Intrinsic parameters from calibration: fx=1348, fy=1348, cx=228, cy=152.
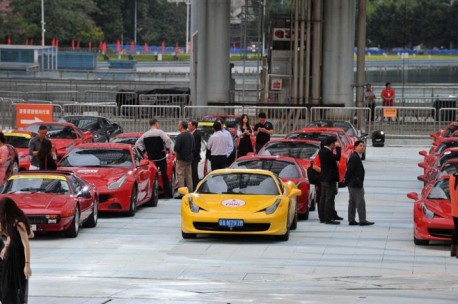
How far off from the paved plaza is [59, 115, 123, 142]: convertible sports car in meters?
14.1

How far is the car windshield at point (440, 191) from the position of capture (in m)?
21.5

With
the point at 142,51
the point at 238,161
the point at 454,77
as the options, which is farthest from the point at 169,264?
the point at 142,51

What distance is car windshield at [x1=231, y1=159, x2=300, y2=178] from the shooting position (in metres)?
25.1

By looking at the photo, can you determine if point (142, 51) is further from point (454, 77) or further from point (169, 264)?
point (169, 264)

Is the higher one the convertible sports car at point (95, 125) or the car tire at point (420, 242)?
the convertible sports car at point (95, 125)

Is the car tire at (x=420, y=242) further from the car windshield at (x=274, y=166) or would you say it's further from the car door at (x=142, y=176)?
the car door at (x=142, y=176)

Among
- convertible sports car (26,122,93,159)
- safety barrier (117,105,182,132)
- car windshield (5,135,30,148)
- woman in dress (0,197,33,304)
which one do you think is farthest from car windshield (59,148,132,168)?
safety barrier (117,105,182,132)

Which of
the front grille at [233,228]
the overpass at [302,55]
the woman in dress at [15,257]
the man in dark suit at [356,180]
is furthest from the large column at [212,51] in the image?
the woman in dress at [15,257]

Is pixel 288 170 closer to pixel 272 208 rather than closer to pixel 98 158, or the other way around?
pixel 98 158

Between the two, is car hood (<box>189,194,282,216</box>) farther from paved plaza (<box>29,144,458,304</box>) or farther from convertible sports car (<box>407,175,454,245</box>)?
convertible sports car (<box>407,175,454,245</box>)

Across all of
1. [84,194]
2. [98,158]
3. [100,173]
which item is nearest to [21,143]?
[98,158]

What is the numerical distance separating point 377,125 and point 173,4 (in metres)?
92.1

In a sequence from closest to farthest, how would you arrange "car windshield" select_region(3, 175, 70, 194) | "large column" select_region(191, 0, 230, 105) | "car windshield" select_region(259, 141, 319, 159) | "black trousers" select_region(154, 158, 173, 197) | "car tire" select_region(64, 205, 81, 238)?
"car tire" select_region(64, 205, 81, 238) < "car windshield" select_region(3, 175, 70, 194) < "black trousers" select_region(154, 158, 173, 197) < "car windshield" select_region(259, 141, 319, 159) < "large column" select_region(191, 0, 230, 105)

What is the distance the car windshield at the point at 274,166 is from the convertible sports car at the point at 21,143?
25.3 feet
